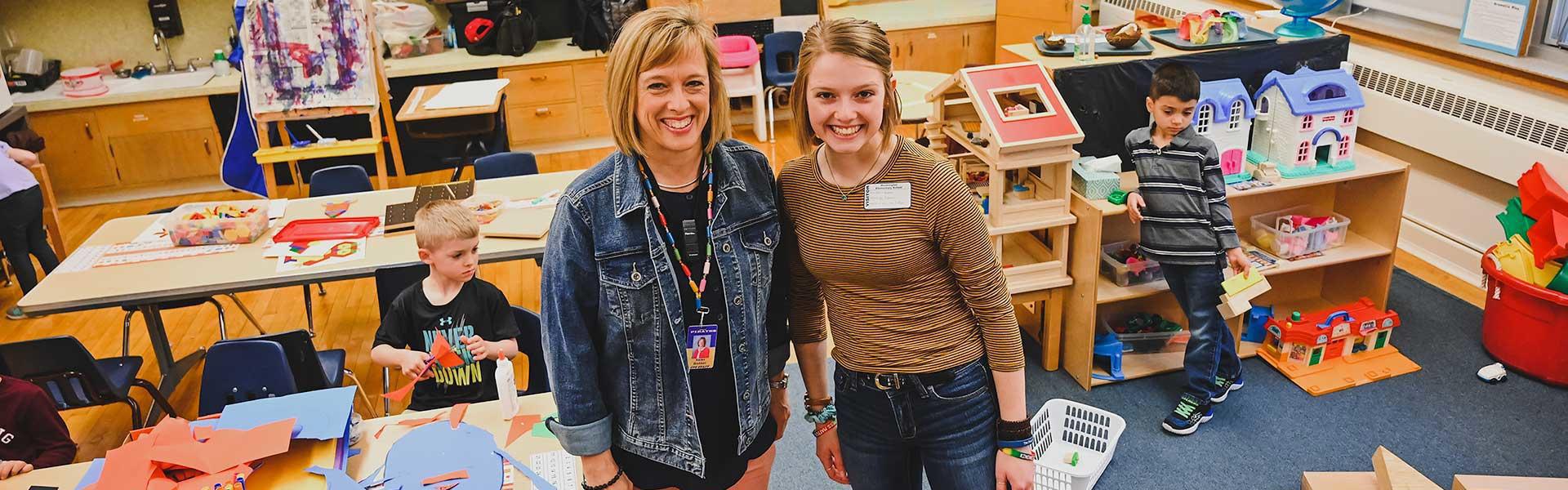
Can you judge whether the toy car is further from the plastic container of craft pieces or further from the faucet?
the faucet

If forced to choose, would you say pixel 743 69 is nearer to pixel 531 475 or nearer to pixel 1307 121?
pixel 1307 121

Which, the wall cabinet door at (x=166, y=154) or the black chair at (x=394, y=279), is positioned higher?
the black chair at (x=394, y=279)

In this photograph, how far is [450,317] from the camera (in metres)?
3.05

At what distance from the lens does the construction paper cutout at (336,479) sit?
7.20ft

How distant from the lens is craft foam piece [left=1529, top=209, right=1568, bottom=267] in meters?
3.47

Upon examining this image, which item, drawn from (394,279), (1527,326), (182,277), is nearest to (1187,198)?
(1527,326)

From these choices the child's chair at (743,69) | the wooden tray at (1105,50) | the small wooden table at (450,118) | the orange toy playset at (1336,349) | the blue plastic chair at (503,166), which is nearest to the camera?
the orange toy playset at (1336,349)

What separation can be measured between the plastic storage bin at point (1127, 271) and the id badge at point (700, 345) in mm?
2308

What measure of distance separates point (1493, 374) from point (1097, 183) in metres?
1.59

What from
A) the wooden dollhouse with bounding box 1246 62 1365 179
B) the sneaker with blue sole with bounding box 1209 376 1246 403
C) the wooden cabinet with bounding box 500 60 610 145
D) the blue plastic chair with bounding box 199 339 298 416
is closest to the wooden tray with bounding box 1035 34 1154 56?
the wooden dollhouse with bounding box 1246 62 1365 179

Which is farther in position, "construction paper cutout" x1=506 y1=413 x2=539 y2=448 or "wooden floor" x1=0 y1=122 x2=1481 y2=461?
"wooden floor" x1=0 y1=122 x2=1481 y2=461

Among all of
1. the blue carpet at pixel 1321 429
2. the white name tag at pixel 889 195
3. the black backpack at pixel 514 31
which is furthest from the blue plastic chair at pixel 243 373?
the black backpack at pixel 514 31

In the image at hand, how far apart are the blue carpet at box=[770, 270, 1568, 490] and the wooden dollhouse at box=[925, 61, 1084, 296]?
0.45 metres

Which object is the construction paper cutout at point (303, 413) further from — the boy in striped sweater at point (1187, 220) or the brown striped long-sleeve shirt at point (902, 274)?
the boy in striped sweater at point (1187, 220)
